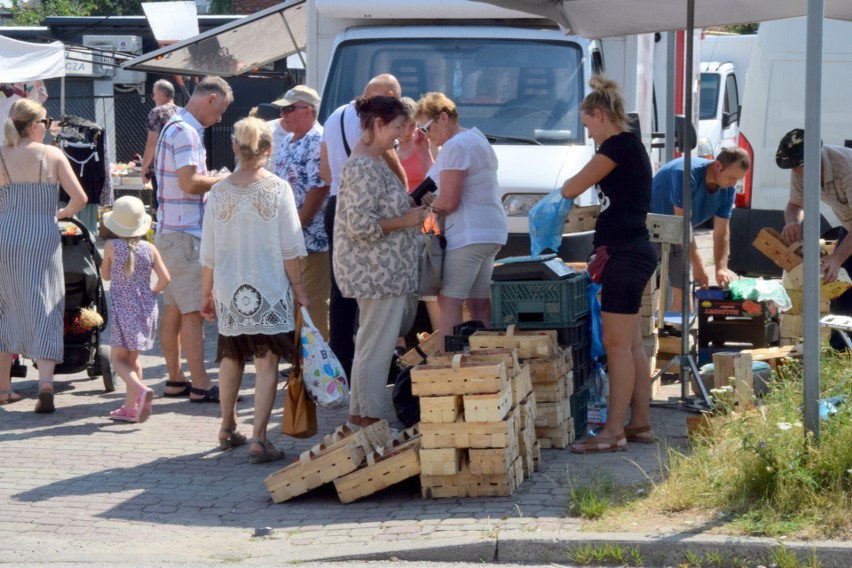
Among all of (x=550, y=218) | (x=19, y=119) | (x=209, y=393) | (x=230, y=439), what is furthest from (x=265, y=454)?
(x=19, y=119)

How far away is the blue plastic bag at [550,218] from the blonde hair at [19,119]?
357 centimetres

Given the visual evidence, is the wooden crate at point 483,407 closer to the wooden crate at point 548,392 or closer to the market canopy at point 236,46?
the wooden crate at point 548,392

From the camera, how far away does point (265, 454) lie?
7215 millimetres

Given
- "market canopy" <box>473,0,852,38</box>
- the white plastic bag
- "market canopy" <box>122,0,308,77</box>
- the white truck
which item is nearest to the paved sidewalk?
the white plastic bag

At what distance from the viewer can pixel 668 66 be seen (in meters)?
12.9

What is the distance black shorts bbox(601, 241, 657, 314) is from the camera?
6.86 m

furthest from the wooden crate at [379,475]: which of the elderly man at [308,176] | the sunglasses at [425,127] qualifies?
the elderly man at [308,176]

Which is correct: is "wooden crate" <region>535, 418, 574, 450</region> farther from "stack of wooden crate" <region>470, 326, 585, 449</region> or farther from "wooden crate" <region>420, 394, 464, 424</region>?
"wooden crate" <region>420, 394, 464, 424</region>

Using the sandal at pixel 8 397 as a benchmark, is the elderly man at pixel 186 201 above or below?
above

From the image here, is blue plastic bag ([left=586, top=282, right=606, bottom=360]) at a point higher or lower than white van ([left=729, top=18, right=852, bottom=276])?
lower

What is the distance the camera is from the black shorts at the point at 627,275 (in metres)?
6.86

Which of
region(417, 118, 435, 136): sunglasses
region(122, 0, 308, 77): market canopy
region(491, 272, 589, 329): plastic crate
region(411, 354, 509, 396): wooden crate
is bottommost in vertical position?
region(411, 354, 509, 396): wooden crate

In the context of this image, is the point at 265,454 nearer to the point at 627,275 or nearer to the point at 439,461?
the point at 439,461

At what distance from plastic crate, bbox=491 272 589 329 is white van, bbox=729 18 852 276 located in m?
5.48
